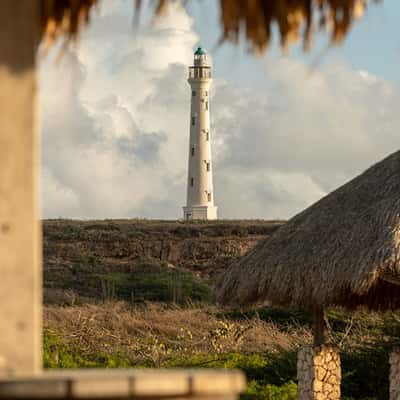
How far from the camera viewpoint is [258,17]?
3.51 metres

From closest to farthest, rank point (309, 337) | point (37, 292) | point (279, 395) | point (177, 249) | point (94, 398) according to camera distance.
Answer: point (94, 398) < point (37, 292) < point (279, 395) < point (309, 337) < point (177, 249)

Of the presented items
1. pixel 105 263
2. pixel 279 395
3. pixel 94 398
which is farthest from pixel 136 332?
pixel 94 398

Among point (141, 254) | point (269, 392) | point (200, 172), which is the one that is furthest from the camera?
point (200, 172)

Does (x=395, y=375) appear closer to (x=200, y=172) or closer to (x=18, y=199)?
(x=18, y=199)

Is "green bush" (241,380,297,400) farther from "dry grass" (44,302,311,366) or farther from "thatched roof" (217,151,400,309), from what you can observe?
"dry grass" (44,302,311,366)

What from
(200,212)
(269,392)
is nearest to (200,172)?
(200,212)

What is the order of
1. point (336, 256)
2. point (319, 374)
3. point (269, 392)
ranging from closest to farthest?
point (336, 256), point (319, 374), point (269, 392)

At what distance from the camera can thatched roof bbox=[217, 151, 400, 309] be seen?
10484mm

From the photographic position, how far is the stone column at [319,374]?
11.7 metres

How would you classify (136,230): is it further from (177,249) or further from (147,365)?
(147,365)

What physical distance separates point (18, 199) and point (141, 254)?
3326 centimetres

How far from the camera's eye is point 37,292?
3.02m

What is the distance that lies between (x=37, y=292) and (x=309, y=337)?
16.6 m

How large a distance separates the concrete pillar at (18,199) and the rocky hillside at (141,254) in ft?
81.0
